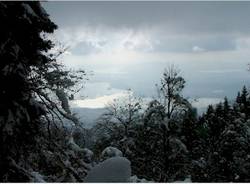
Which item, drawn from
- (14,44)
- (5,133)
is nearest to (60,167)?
(5,133)

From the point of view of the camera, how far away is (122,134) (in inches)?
1421

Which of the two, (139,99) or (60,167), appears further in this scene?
(139,99)

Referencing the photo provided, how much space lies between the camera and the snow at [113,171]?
763 centimetres

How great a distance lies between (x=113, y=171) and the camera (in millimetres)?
7688

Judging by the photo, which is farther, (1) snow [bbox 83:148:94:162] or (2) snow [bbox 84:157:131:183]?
(1) snow [bbox 83:148:94:162]

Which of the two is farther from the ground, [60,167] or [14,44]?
[14,44]

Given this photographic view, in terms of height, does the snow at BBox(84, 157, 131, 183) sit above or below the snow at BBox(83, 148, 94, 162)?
above

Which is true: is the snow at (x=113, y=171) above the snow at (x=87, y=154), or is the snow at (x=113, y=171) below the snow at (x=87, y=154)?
above

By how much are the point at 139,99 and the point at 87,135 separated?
26340 millimetres

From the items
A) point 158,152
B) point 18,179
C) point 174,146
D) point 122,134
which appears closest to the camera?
point 18,179

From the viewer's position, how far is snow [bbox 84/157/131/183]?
763cm

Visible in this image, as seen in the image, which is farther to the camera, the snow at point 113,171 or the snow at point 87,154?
the snow at point 87,154

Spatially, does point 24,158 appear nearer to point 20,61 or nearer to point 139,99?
point 20,61

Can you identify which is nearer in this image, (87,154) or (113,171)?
(113,171)
